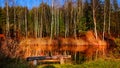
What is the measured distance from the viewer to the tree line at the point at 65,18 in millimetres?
58094

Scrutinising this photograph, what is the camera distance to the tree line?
191 ft

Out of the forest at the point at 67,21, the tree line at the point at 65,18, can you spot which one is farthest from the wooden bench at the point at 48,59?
the tree line at the point at 65,18

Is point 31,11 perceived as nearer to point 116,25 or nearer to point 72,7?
point 72,7

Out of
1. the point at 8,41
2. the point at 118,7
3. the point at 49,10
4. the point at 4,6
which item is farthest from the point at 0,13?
the point at 8,41

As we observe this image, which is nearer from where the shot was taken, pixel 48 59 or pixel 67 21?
pixel 48 59

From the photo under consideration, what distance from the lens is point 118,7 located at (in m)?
63.9

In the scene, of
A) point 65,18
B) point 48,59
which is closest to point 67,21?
point 65,18

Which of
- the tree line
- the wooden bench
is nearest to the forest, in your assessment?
the tree line

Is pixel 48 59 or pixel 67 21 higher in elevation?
pixel 67 21

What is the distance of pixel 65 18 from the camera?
61.1 metres

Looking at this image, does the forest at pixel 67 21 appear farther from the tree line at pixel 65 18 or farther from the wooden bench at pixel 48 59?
the wooden bench at pixel 48 59

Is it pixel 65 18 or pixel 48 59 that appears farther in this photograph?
pixel 65 18

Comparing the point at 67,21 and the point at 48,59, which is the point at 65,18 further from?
the point at 48,59

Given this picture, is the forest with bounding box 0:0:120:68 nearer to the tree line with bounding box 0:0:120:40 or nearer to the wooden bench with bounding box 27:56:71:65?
the tree line with bounding box 0:0:120:40
